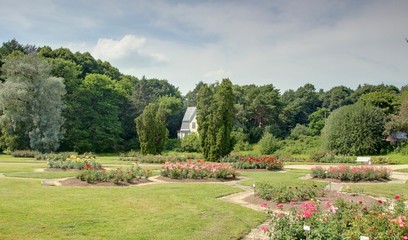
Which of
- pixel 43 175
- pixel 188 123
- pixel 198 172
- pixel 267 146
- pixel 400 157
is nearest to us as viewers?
pixel 198 172

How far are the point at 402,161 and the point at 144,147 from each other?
863 inches

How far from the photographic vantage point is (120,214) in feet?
29.6

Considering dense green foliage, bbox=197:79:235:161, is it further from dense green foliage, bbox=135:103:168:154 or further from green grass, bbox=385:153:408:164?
green grass, bbox=385:153:408:164

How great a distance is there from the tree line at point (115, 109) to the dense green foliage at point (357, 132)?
30 centimetres

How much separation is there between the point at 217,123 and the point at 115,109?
23.7m

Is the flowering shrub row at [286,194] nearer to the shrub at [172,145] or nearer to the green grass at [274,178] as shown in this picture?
the green grass at [274,178]

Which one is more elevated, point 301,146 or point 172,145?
point 172,145

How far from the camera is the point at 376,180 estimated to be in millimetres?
16859

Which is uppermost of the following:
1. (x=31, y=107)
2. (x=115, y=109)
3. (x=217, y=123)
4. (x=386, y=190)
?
(x=115, y=109)

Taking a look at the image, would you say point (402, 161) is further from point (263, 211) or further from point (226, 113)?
point (263, 211)

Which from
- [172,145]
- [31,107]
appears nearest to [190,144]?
[172,145]

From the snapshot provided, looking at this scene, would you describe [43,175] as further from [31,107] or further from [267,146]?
[267,146]

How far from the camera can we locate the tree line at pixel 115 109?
2866cm

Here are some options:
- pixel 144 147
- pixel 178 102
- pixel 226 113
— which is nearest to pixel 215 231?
pixel 226 113
